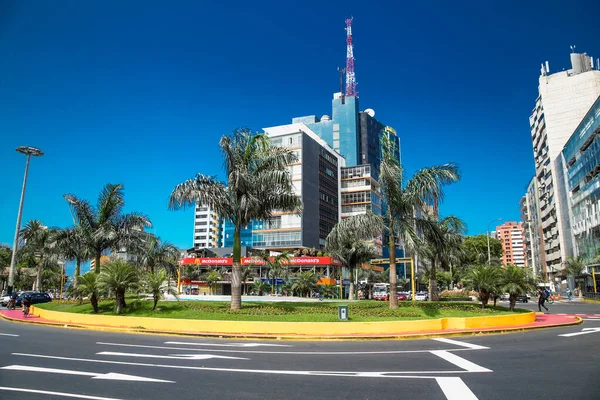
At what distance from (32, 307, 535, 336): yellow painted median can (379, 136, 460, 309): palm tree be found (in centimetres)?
359

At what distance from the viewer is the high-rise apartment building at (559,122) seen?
71625 mm

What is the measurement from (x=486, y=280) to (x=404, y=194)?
7.01 m

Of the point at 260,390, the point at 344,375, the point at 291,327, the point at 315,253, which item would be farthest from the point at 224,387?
the point at 315,253

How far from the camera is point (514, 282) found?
2408cm

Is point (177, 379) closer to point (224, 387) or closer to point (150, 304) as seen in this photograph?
point (224, 387)

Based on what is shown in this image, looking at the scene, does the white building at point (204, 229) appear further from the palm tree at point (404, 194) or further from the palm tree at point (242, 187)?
the palm tree at point (404, 194)

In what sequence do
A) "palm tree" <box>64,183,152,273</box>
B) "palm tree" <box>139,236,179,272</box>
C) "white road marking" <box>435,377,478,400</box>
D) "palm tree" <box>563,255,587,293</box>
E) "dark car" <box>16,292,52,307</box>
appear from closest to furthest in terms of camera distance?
"white road marking" <box>435,377,478,400</box>
"palm tree" <box>64,183,152,273</box>
"dark car" <box>16,292,52,307</box>
"palm tree" <box>139,236,179,272</box>
"palm tree" <box>563,255,587,293</box>

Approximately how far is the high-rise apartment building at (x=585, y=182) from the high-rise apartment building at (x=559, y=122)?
17.2 feet

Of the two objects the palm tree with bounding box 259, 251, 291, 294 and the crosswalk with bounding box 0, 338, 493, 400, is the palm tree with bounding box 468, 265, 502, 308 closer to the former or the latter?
the crosswalk with bounding box 0, 338, 493, 400

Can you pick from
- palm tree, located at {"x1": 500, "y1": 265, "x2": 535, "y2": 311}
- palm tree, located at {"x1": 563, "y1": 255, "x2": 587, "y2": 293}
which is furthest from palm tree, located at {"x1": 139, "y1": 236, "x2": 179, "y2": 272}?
palm tree, located at {"x1": 563, "y1": 255, "x2": 587, "y2": 293}

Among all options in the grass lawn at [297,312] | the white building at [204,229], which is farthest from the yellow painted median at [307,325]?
the white building at [204,229]

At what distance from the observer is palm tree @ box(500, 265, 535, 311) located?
23578mm

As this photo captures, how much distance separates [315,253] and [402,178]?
4783 cm

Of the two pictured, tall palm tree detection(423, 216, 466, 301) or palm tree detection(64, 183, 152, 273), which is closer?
tall palm tree detection(423, 216, 466, 301)
